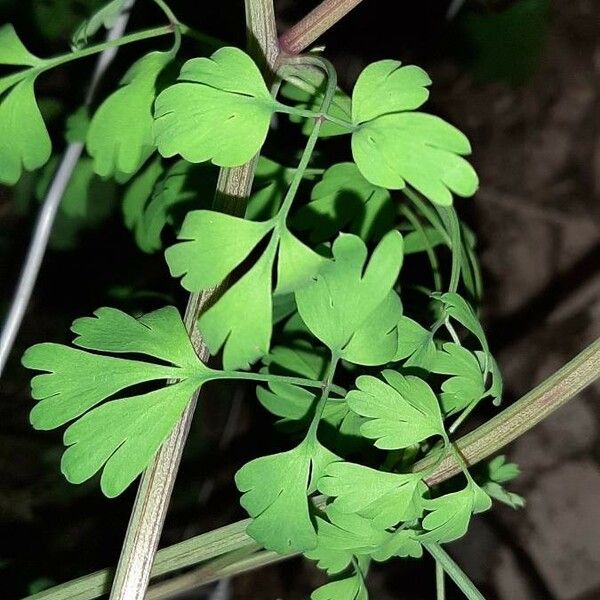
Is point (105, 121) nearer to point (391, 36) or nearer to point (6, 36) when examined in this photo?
point (6, 36)

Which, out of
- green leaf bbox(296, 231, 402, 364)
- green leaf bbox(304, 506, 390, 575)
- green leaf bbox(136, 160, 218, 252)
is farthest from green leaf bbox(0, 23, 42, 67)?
green leaf bbox(304, 506, 390, 575)

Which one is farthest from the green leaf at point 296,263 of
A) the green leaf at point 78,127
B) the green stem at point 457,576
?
the green leaf at point 78,127

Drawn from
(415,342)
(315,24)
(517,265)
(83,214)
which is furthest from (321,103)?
(517,265)

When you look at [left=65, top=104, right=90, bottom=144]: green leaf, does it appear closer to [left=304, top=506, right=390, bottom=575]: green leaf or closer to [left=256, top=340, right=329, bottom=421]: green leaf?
[left=256, top=340, right=329, bottom=421]: green leaf

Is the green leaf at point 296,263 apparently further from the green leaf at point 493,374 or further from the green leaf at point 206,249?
the green leaf at point 493,374

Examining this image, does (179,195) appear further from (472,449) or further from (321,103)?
(472,449)
